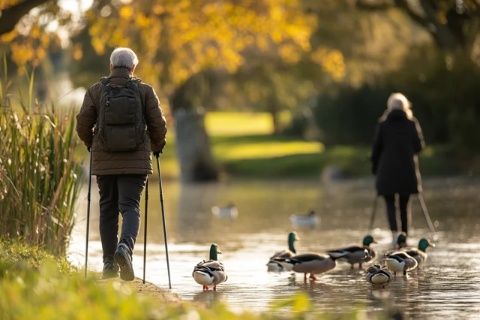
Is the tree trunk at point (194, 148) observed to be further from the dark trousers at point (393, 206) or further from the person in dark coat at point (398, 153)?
the person in dark coat at point (398, 153)

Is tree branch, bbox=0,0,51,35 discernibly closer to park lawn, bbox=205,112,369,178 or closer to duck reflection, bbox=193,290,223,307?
duck reflection, bbox=193,290,223,307

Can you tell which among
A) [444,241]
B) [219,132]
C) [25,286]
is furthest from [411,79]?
[219,132]

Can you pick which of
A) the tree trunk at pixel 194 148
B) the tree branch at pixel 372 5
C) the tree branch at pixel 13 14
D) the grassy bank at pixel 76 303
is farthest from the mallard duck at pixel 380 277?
the tree trunk at pixel 194 148

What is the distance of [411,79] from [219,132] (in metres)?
40.8

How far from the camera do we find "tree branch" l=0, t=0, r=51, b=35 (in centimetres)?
2466

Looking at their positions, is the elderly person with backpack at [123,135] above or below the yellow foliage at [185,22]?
below

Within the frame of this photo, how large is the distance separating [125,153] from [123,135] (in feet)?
0.73

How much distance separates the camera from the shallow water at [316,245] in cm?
1297

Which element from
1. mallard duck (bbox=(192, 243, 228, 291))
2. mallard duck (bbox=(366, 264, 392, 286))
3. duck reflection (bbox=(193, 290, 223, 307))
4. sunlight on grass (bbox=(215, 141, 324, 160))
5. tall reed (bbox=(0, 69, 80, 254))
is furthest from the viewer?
sunlight on grass (bbox=(215, 141, 324, 160))

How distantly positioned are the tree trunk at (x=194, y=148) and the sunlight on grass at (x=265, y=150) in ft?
24.2

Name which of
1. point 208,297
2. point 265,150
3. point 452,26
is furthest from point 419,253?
point 265,150

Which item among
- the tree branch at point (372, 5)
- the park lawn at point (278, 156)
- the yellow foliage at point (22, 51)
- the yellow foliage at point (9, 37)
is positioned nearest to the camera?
the yellow foliage at point (9, 37)

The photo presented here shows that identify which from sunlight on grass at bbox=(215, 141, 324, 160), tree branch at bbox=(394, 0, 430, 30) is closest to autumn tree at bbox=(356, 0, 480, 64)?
tree branch at bbox=(394, 0, 430, 30)

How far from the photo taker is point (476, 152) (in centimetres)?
3956
